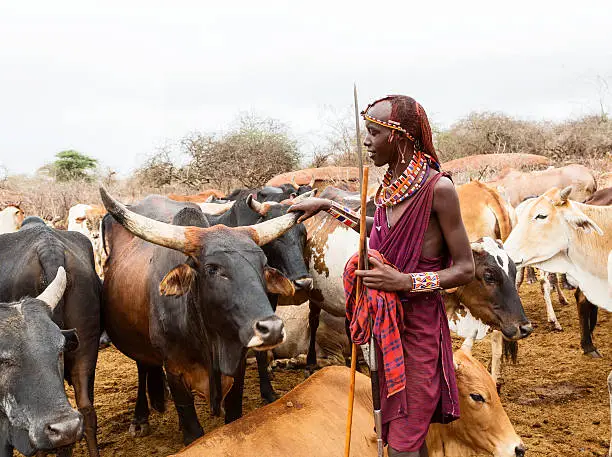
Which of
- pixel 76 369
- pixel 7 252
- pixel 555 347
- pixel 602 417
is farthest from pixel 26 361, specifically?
pixel 555 347

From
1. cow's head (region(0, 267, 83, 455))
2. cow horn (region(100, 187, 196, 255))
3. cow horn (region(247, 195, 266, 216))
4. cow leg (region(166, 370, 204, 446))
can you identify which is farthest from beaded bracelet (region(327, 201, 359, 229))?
cow horn (region(247, 195, 266, 216))

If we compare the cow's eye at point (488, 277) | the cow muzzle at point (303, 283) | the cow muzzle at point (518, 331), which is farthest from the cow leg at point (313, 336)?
the cow muzzle at point (518, 331)

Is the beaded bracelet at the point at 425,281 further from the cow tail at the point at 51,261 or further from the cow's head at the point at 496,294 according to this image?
the cow tail at the point at 51,261

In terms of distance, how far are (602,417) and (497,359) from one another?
0.98 meters

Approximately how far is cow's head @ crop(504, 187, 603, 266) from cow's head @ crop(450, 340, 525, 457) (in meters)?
2.76

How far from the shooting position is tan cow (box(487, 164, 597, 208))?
1233 cm

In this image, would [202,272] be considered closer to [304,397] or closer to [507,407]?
[304,397]

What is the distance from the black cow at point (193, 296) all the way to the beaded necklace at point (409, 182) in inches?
39.2

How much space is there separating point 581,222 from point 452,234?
3800mm

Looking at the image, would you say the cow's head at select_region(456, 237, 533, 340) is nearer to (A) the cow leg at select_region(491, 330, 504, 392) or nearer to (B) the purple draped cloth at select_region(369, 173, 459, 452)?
(A) the cow leg at select_region(491, 330, 504, 392)

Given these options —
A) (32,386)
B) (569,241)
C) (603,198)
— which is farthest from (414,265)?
(603,198)

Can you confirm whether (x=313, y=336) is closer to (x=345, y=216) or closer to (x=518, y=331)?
(x=518, y=331)

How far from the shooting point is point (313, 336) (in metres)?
6.43

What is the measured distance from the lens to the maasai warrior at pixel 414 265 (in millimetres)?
2574
